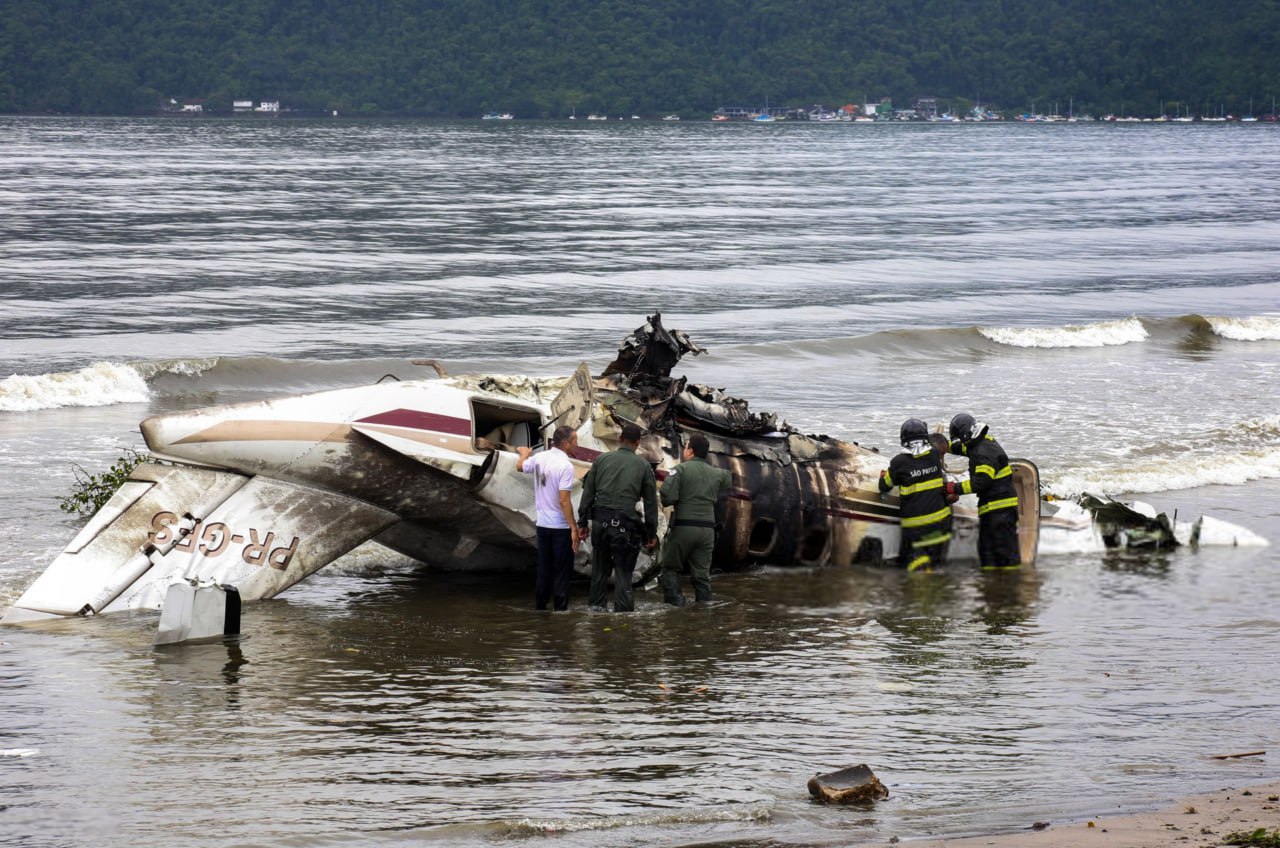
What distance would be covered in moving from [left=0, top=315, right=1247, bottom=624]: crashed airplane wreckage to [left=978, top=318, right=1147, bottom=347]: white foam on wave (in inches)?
882

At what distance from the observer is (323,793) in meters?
9.66

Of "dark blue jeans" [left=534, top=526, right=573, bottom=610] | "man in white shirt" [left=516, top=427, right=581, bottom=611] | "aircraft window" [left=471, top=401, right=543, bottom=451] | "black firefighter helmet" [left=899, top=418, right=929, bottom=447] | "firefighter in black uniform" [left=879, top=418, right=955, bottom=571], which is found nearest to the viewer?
"man in white shirt" [left=516, top=427, right=581, bottom=611]

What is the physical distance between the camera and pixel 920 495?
17.0 meters

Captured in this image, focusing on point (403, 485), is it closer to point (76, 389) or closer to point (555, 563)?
point (555, 563)

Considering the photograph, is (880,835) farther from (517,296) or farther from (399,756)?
(517,296)

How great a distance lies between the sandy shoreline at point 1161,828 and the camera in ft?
27.9

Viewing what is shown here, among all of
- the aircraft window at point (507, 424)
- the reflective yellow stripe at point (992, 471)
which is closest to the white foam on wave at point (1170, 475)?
the reflective yellow stripe at point (992, 471)

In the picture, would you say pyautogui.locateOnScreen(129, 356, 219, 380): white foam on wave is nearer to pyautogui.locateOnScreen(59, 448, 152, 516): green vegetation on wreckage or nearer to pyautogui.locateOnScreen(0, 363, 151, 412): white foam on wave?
pyautogui.locateOnScreen(0, 363, 151, 412): white foam on wave

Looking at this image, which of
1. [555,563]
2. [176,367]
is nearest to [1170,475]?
→ [555,563]

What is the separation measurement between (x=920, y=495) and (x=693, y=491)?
3.27m

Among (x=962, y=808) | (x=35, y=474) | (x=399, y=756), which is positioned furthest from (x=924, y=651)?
(x=35, y=474)

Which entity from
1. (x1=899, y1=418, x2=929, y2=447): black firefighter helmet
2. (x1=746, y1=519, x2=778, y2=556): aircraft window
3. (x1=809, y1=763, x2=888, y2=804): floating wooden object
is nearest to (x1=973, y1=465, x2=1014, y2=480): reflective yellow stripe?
(x1=899, y1=418, x2=929, y2=447): black firefighter helmet

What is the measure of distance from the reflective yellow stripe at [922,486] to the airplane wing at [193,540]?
19.0ft

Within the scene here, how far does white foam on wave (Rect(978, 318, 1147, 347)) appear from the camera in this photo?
126 ft
